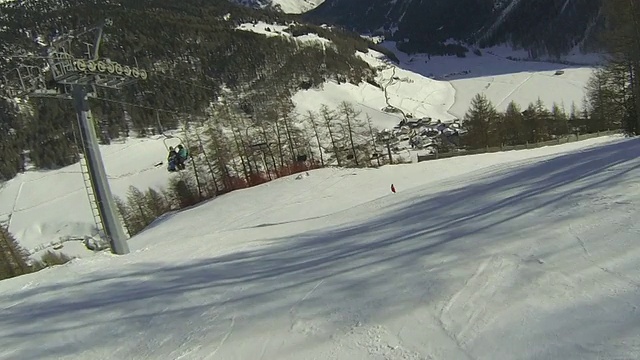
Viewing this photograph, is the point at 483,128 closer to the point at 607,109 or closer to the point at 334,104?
the point at 607,109

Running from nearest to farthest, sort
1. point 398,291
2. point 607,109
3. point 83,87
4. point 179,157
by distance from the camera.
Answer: point 398,291 < point 83,87 < point 179,157 < point 607,109

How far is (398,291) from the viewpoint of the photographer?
448cm

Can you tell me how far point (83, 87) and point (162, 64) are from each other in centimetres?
13492

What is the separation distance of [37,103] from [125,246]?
131 meters

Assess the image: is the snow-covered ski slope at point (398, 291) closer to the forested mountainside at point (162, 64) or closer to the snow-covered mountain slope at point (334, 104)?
the snow-covered mountain slope at point (334, 104)

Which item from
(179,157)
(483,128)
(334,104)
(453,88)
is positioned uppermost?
(334,104)

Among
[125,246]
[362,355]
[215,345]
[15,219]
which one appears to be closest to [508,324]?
[362,355]

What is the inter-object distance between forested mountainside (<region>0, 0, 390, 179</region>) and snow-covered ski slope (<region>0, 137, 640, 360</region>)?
90611 millimetres

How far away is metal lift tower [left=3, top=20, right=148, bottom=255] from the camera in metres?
13.1

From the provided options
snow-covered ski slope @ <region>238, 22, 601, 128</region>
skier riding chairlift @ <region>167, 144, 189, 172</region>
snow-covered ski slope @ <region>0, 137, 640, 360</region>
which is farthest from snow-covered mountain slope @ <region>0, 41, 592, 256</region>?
snow-covered ski slope @ <region>0, 137, 640, 360</region>

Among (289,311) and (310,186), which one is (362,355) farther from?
(310,186)

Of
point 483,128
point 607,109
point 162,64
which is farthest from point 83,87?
point 162,64

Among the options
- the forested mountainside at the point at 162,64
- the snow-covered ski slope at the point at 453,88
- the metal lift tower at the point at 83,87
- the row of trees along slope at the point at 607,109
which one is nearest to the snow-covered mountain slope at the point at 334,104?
the snow-covered ski slope at the point at 453,88

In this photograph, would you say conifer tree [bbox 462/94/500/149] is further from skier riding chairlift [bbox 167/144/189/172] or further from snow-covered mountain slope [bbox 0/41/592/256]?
snow-covered mountain slope [bbox 0/41/592/256]
